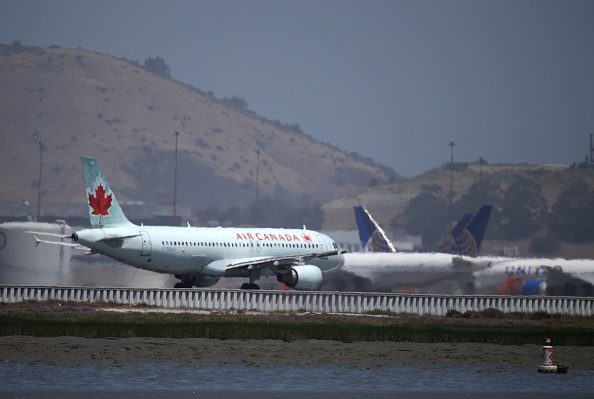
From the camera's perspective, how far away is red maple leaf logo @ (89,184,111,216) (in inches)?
2712

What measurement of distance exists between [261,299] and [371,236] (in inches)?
2340

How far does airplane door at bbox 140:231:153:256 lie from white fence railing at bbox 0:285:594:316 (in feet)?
25.1

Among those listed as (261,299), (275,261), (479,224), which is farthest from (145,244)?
(479,224)

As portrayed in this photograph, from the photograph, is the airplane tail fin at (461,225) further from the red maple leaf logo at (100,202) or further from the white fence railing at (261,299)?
the red maple leaf logo at (100,202)

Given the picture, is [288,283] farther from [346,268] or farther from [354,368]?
[354,368]

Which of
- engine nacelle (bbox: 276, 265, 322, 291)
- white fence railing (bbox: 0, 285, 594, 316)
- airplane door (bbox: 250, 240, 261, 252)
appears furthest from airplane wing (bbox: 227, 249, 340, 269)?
white fence railing (bbox: 0, 285, 594, 316)

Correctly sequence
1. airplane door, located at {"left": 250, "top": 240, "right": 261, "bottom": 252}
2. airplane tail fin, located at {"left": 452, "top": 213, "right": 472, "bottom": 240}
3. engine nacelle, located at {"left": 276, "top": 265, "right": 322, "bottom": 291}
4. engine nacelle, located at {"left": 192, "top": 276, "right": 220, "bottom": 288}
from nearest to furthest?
engine nacelle, located at {"left": 276, "top": 265, "right": 322, "bottom": 291}
engine nacelle, located at {"left": 192, "top": 276, "right": 220, "bottom": 288}
airplane door, located at {"left": 250, "top": 240, "right": 261, "bottom": 252}
airplane tail fin, located at {"left": 452, "top": 213, "right": 472, "bottom": 240}

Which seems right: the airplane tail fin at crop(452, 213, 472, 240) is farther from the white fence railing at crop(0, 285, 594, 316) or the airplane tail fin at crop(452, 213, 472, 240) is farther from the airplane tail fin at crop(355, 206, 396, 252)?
the white fence railing at crop(0, 285, 594, 316)

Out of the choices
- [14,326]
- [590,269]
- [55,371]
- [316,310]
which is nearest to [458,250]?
[590,269]

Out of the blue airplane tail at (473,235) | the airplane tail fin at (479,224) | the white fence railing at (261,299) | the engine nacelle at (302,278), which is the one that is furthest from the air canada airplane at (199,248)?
the airplane tail fin at (479,224)

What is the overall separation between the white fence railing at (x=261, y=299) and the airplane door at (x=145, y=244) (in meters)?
7.66

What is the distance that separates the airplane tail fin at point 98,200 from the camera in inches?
2704

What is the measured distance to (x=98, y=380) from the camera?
3397cm

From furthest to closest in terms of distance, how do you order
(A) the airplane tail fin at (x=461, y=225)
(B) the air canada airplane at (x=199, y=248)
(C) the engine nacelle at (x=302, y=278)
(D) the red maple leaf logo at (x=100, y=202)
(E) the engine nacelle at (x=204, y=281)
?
(A) the airplane tail fin at (x=461, y=225), (E) the engine nacelle at (x=204, y=281), (C) the engine nacelle at (x=302, y=278), (D) the red maple leaf logo at (x=100, y=202), (B) the air canada airplane at (x=199, y=248)
